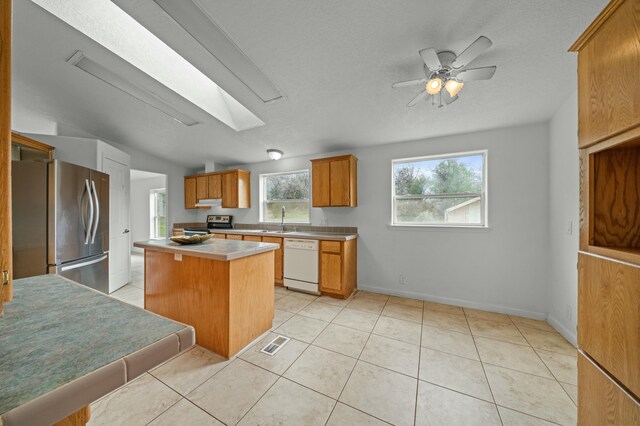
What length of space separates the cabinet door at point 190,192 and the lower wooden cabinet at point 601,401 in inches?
243

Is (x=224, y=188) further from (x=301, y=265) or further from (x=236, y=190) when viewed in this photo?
(x=301, y=265)

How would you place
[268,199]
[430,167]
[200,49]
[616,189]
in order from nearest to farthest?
[616,189]
[200,49]
[430,167]
[268,199]

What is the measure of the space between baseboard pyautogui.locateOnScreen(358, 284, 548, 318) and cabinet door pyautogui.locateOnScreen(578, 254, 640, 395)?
2.18 meters

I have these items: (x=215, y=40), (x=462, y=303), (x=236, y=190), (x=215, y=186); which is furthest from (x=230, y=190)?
(x=462, y=303)

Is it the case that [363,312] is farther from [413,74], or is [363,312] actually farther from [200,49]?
[200,49]

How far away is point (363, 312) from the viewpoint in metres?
2.87

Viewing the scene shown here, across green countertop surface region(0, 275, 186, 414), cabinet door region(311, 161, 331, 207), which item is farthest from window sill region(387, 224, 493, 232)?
green countertop surface region(0, 275, 186, 414)

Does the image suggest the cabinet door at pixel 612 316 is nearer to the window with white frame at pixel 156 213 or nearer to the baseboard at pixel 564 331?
the baseboard at pixel 564 331

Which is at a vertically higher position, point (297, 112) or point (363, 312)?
point (297, 112)

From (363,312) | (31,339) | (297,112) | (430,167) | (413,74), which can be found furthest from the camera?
(430,167)

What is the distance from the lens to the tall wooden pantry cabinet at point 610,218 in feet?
2.61

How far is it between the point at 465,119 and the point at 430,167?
0.83 meters

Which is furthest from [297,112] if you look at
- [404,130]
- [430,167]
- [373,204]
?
[430,167]

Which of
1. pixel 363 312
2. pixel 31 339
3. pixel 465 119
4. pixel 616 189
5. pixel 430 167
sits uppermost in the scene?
pixel 465 119
